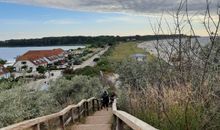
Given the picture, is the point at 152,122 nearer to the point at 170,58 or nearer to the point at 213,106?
the point at 170,58

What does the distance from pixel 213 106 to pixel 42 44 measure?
7576 inches

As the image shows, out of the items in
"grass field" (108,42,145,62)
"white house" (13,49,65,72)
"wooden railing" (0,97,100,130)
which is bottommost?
"white house" (13,49,65,72)

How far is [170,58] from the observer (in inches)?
248

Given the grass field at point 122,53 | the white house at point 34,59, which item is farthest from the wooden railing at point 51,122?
the white house at point 34,59

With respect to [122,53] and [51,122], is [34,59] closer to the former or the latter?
[122,53]

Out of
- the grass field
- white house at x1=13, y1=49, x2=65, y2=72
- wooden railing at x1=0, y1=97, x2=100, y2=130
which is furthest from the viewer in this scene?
white house at x1=13, y1=49, x2=65, y2=72

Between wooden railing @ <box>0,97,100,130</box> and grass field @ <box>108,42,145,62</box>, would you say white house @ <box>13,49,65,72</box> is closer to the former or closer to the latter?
grass field @ <box>108,42,145,62</box>

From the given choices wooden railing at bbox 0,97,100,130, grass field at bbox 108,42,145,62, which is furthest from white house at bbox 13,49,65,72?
wooden railing at bbox 0,97,100,130

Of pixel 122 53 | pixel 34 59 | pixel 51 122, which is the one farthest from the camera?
pixel 34 59

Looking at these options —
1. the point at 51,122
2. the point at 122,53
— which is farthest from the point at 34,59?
the point at 51,122

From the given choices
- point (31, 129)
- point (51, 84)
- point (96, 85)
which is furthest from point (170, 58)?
point (96, 85)

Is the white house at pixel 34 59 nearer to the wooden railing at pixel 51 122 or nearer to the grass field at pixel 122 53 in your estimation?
the grass field at pixel 122 53

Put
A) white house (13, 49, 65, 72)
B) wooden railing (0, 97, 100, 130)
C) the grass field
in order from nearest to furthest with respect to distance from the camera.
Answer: wooden railing (0, 97, 100, 130), the grass field, white house (13, 49, 65, 72)

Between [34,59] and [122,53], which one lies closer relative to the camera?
[122,53]
